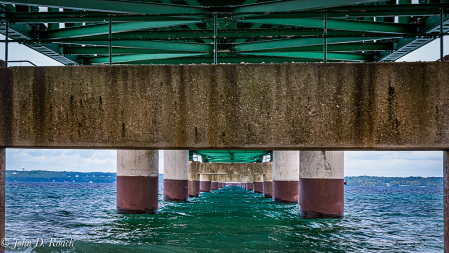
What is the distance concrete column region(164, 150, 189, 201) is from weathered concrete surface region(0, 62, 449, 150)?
1082 inches

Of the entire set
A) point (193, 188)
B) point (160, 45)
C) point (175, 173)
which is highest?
point (160, 45)

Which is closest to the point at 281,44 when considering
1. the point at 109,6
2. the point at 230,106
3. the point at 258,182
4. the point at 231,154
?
the point at 109,6

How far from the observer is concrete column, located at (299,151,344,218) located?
64.8ft

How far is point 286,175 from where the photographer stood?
35.4 m

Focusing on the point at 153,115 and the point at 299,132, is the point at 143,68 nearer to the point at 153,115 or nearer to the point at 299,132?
the point at 153,115

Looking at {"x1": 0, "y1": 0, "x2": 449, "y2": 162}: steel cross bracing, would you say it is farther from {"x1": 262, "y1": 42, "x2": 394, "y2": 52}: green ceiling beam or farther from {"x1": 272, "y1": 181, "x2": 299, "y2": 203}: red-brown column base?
{"x1": 272, "y1": 181, "x2": 299, "y2": 203}: red-brown column base

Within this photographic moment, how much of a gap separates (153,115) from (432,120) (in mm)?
4972

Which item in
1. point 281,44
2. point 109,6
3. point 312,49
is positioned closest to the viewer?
Result: point 109,6

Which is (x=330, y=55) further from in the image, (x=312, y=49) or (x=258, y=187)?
(x=258, y=187)

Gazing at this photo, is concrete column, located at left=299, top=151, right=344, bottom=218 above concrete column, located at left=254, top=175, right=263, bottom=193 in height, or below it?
above

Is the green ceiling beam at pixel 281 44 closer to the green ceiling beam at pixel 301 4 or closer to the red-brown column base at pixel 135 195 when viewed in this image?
the green ceiling beam at pixel 301 4

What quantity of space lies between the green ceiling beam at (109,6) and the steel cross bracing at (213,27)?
3 cm

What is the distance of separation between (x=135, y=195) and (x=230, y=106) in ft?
53.1

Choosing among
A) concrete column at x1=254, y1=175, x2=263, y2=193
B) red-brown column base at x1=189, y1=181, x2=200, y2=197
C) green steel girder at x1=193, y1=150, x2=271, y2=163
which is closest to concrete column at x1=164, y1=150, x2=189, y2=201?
green steel girder at x1=193, y1=150, x2=271, y2=163
